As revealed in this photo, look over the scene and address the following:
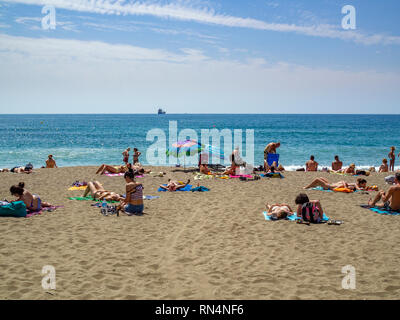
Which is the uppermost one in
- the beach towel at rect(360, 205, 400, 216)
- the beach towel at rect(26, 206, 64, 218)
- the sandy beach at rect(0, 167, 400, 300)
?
the beach towel at rect(26, 206, 64, 218)

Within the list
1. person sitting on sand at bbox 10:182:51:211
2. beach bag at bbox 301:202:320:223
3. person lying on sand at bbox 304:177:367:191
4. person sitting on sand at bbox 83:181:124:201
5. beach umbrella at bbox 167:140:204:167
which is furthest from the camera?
beach umbrella at bbox 167:140:204:167

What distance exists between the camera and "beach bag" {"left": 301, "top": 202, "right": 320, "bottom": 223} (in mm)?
6930

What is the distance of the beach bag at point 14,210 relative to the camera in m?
6.98

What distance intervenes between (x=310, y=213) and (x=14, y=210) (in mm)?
6783

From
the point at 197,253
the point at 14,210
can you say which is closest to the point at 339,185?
the point at 197,253

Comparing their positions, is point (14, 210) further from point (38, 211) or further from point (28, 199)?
point (38, 211)

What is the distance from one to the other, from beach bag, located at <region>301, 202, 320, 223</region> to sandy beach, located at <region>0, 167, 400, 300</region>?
0.24 metres

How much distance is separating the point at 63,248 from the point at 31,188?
6.96m

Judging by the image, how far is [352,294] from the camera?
3824mm

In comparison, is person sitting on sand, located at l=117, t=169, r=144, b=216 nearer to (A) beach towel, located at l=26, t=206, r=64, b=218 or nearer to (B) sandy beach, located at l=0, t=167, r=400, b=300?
(B) sandy beach, located at l=0, t=167, r=400, b=300

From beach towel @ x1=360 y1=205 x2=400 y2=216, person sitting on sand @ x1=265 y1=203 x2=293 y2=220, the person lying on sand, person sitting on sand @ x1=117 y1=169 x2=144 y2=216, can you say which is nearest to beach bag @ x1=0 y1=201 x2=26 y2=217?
person sitting on sand @ x1=117 y1=169 x2=144 y2=216

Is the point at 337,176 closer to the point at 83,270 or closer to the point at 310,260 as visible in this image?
the point at 310,260

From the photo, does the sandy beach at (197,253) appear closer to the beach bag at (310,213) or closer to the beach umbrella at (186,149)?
the beach bag at (310,213)

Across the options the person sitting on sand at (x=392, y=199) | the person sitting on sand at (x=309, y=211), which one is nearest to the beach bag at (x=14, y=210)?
the person sitting on sand at (x=309, y=211)
